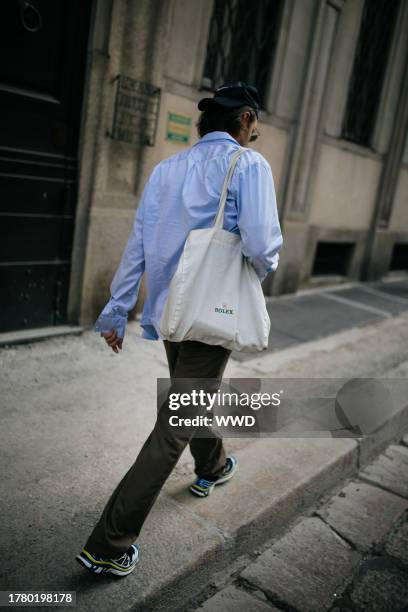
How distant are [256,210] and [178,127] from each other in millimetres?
3569

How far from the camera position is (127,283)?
89.1 inches

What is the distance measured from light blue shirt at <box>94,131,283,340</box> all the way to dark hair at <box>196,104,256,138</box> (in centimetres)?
5

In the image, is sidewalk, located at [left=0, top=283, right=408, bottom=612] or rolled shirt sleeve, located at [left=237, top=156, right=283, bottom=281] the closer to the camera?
rolled shirt sleeve, located at [left=237, top=156, right=283, bottom=281]

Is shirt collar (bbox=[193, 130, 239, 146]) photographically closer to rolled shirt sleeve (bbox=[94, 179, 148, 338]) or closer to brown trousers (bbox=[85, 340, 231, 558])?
rolled shirt sleeve (bbox=[94, 179, 148, 338])

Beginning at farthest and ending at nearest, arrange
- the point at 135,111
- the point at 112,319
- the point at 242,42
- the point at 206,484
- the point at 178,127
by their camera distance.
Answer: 1. the point at 242,42
2. the point at 178,127
3. the point at 135,111
4. the point at 206,484
5. the point at 112,319

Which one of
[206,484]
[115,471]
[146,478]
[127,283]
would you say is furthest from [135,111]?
[146,478]

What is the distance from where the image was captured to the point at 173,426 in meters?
2.05

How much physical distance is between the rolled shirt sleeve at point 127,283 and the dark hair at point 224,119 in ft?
1.28

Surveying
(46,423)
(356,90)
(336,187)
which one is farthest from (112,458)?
(356,90)

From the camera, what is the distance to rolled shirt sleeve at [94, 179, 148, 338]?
7.36 ft

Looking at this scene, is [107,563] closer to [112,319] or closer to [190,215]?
[112,319]

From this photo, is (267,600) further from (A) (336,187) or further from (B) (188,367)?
(A) (336,187)

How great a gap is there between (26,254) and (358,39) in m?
6.04

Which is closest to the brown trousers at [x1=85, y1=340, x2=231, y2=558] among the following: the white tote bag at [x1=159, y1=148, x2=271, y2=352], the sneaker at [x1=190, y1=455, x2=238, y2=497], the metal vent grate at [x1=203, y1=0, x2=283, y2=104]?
the white tote bag at [x1=159, y1=148, x2=271, y2=352]
